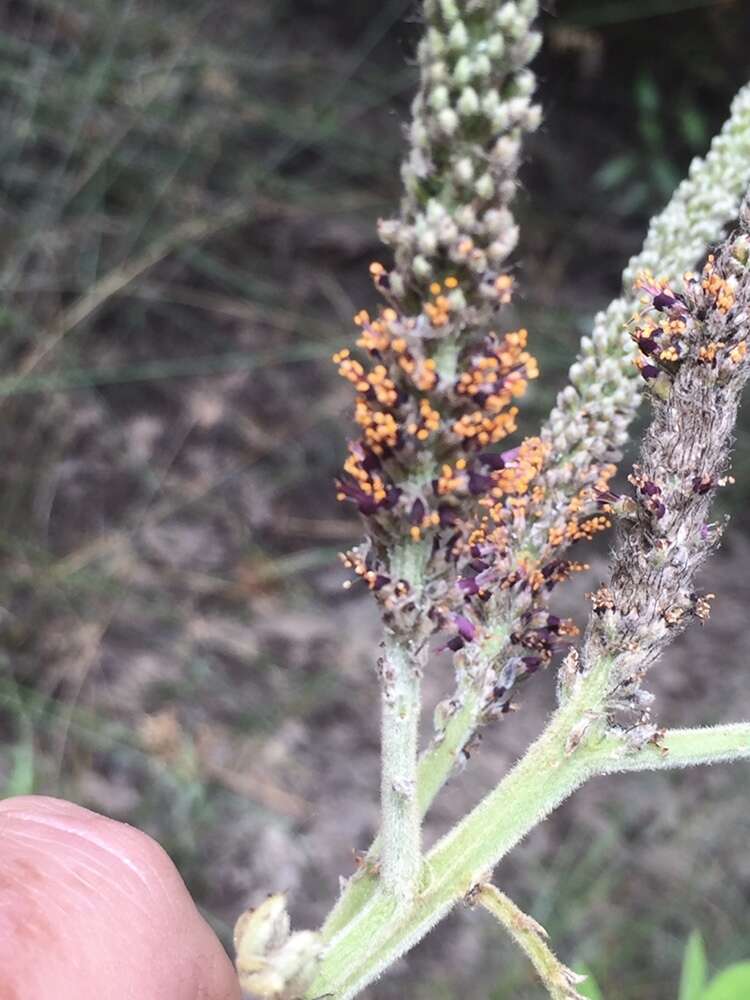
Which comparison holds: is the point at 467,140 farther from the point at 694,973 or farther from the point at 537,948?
the point at 694,973

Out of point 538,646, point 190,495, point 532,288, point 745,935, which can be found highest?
point 532,288

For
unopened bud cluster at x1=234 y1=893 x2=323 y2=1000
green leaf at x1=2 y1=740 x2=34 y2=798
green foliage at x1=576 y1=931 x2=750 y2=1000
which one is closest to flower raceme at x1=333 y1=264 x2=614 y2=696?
unopened bud cluster at x1=234 y1=893 x2=323 y2=1000

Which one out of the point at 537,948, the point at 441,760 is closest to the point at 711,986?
the point at 537,948

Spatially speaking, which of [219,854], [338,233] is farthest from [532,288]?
[219,854]

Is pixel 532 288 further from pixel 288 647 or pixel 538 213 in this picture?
pixel 288 647

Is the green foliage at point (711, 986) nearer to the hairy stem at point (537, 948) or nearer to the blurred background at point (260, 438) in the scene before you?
the hairy stem at point (537, 948)

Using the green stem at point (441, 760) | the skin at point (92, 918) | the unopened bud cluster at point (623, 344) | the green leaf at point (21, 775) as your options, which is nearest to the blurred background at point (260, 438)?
the green leaf at point (21, 775)
